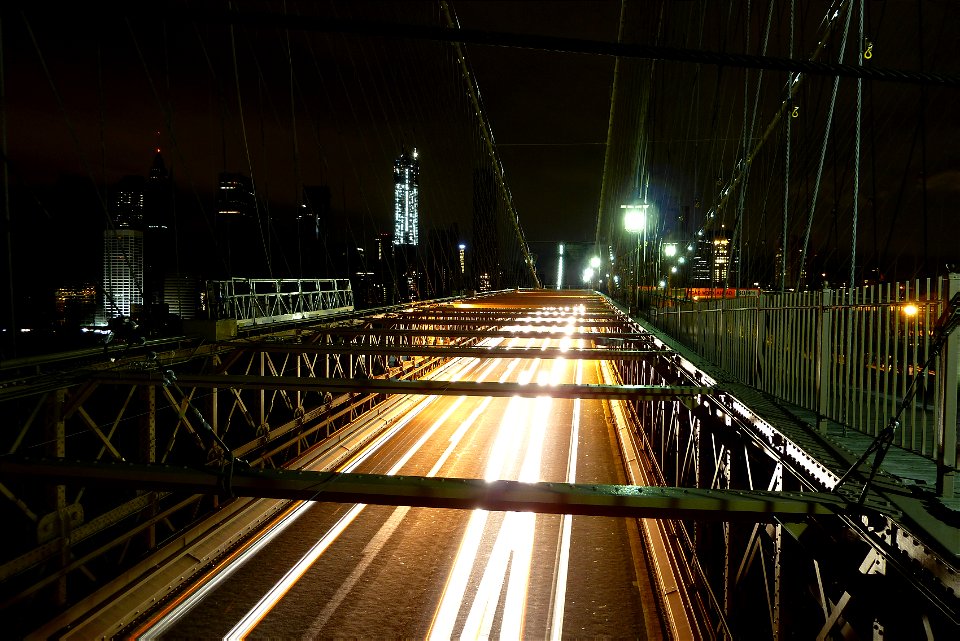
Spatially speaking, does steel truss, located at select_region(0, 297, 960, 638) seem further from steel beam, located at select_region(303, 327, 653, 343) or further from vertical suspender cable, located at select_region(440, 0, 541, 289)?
vertical suspender cable, located at select_region(440, 0, 541, 289)

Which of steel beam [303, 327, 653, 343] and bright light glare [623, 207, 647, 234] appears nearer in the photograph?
steel beam [303, 327, 653, 343]

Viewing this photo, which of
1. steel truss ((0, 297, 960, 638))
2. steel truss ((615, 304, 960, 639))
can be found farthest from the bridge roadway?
steel truss ((615, 304, 960, 639))

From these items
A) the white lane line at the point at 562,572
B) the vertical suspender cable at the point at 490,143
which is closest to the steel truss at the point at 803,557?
the white lane line at the point at 562,572

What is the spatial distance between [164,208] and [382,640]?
559 inches

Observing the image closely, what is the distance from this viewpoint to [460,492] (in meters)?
3.52

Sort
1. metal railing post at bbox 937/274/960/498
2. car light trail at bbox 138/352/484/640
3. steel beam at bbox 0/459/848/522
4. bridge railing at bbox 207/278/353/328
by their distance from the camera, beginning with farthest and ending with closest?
bridge railing at bbox 207/278/353/328 → car light trail at bbox 138/352/484/640 → steel beam at bbox 0/459/848/522 → metal railing post at bbox 937/274/960/498

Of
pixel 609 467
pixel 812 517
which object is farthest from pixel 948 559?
pixel 609 467

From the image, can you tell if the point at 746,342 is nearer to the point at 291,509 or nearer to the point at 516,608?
the point at 516,608

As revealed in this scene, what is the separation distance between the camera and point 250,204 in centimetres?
2175

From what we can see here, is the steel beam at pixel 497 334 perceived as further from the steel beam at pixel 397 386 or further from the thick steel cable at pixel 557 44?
the thick steel cable at pixel 557 44

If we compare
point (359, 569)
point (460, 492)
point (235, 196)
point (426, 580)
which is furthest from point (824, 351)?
point (235, 196)

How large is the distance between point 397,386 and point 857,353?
4.41 meters

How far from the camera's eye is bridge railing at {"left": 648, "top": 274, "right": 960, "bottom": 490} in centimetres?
301

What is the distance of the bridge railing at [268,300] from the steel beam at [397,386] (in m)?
7.31
